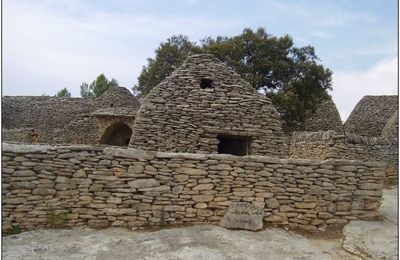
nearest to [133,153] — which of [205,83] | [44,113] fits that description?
[205,83]

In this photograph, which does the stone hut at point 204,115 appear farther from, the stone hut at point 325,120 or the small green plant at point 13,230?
the stone hut at point 325,120

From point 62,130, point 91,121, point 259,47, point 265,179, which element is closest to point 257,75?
point 259,47

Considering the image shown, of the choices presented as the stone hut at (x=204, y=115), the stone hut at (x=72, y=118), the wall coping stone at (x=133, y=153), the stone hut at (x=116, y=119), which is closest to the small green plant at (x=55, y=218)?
the wall coping stone at (x=133, y=153)

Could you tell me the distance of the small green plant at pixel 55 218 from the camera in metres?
6.26

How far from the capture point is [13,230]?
605cm

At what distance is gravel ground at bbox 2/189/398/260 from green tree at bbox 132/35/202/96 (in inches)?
778

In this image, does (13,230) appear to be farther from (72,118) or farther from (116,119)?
(72,118)

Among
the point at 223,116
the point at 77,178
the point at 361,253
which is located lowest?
the point at 361,253

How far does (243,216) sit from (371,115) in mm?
21700

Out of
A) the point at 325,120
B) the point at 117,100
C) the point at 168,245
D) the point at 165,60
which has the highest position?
the point at 165,60

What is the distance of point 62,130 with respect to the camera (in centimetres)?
2155

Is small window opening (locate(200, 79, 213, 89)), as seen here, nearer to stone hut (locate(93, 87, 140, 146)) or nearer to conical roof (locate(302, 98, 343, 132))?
stone hut (locate(93, 87, 140, 146))

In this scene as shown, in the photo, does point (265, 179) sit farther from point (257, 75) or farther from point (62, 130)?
point (62, 130)

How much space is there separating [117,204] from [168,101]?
3.75 meters
